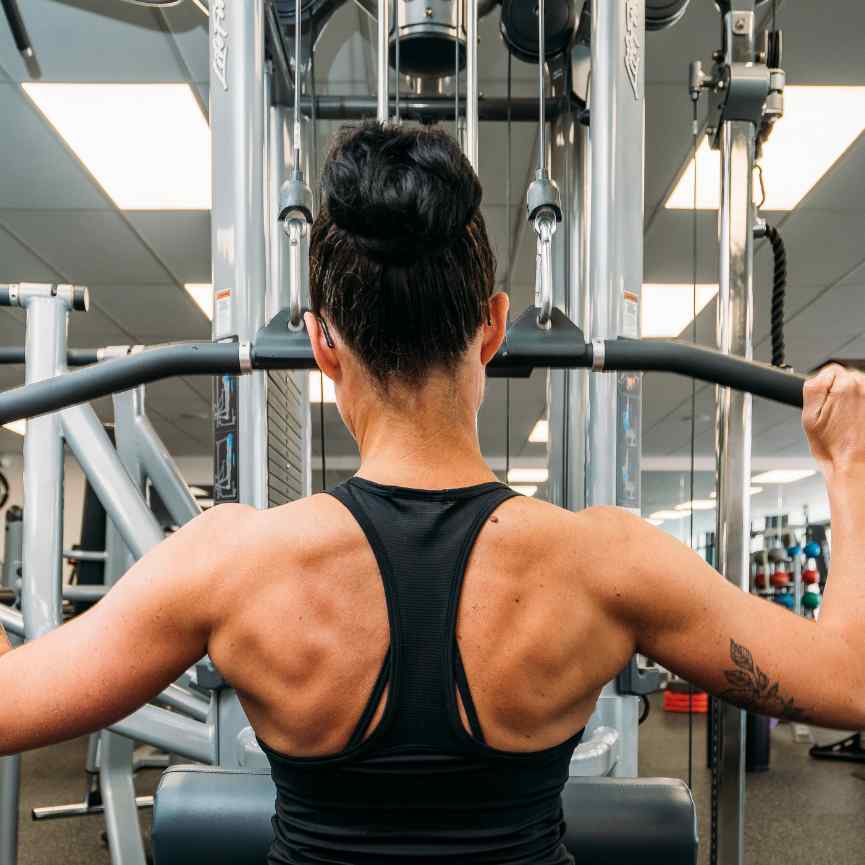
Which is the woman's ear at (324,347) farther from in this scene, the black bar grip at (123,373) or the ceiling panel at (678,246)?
the ceiling panel at (678,246)

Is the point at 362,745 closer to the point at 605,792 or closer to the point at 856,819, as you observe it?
the point at 605,792

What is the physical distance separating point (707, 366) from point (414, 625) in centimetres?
42

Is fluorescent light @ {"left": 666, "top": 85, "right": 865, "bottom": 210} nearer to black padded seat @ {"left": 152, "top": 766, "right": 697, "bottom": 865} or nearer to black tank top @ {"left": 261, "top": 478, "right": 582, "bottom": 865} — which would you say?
black padded seat @ {"left": 152, "top": 766, "right": 697, "bottom": 865}

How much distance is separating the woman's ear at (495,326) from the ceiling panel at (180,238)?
3621mm

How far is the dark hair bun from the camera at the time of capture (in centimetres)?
66

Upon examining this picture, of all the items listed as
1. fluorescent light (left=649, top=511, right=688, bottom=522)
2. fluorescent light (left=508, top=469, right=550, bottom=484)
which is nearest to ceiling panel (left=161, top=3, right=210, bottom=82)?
fluorescent light (left=508, top=469, right=550, bottom=484)

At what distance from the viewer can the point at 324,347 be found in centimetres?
75

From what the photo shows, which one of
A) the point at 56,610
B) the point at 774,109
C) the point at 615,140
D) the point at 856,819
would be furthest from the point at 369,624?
the point at 856,819

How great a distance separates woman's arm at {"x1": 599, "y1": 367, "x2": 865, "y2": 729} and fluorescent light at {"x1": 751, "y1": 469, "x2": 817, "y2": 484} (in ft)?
39.8

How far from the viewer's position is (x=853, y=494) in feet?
2.49

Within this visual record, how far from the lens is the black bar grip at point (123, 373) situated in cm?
88

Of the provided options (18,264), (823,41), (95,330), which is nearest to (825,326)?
(823,41)

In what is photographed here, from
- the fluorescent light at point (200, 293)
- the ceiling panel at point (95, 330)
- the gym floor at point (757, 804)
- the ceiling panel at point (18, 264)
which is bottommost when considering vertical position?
the gym floor at point (757, 804)

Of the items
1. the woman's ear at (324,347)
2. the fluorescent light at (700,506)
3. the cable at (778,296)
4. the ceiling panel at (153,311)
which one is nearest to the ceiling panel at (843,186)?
the cable at (778,296)
